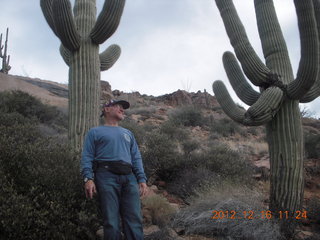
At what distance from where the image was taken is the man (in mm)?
3225

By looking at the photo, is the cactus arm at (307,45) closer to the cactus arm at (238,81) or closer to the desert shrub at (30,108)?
the cactus arm at (238,81)

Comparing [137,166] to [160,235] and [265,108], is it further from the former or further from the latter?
[265,108]

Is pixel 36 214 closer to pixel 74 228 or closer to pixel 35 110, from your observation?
pixel 74 228

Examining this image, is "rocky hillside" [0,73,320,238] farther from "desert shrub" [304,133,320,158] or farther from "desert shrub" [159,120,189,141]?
"desert shrub" [159,120,189,141]

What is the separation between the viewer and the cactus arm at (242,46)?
536 centimetres

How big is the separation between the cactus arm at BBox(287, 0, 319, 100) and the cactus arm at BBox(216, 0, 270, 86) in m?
0.67

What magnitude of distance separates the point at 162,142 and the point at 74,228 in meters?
4.85

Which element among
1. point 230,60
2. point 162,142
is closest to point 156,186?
point 162,142

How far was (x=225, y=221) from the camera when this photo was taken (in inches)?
172

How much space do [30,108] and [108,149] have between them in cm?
1004
